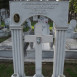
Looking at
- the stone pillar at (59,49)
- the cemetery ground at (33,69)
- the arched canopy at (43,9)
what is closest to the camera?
the arched canopy at (43,9)

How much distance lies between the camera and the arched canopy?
3.44 m

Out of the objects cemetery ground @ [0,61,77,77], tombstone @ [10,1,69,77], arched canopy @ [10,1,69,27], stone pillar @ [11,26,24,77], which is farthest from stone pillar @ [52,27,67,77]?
stone pillar @ [11,26,24,77]

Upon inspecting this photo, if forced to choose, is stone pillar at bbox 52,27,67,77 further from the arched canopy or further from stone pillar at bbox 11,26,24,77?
stone pillar at bbox 11,26,24,77

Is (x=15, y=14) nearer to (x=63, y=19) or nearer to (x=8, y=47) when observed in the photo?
(x=63, y=19)

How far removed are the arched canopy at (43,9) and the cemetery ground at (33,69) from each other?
2687 millimetres

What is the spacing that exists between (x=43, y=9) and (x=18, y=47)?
1616 mm

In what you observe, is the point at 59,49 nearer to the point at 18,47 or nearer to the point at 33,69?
the point at 18,47

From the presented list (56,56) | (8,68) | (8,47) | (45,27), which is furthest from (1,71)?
(45,27)

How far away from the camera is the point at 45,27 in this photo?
8.38 metres

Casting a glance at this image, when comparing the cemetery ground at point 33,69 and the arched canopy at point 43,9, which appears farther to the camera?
the cemetery ground at point 33,69

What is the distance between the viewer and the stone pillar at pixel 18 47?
3764 mm

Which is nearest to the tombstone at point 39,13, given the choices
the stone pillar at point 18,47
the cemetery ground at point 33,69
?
the stone pillar at point 18,47

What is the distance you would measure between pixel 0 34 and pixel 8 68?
6.34 meters

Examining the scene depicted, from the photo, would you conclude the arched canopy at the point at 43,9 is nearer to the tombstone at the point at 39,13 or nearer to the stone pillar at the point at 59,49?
the tombstone at the point at 39,13
